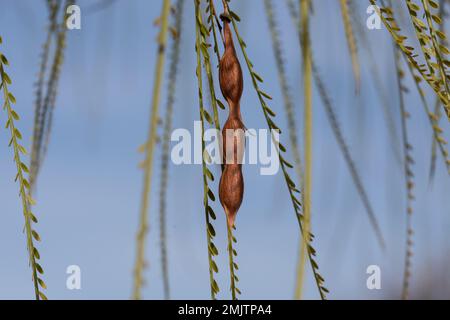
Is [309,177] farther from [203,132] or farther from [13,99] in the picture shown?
[13,99]

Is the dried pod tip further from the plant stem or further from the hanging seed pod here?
the plant stem

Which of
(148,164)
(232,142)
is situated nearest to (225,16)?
(232,142)

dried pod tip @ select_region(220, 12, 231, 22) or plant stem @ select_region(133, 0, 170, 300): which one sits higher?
dried pod tip @ select_region(220, 12, 231, 22)

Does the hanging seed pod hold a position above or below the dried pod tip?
below

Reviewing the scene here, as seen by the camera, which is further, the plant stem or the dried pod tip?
the dried pod tip

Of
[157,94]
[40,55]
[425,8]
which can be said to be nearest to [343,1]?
[425,8]

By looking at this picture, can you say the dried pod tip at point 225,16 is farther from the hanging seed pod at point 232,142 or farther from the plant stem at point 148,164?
the plant stem at point 148,164

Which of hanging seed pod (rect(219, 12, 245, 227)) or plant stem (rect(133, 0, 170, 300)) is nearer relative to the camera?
plant stem (rect(133, 0, 170, 300))

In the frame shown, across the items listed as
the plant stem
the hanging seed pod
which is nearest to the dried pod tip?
the hanging seed pod

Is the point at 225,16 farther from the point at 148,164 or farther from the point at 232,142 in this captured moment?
the point at 148,164
